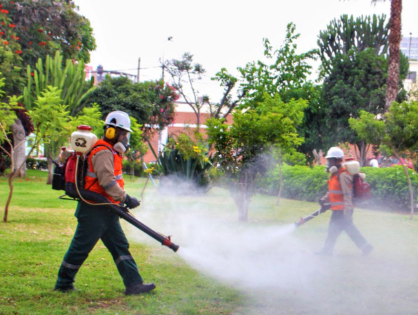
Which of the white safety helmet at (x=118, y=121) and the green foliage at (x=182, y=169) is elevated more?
the white safety helmet at (x=118, y=121)

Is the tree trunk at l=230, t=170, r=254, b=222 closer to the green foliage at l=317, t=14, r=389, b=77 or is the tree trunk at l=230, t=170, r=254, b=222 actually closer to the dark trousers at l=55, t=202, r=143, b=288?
the dark trousers at l=55, t=202, r=143, b=288

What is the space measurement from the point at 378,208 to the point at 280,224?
19.0 feet

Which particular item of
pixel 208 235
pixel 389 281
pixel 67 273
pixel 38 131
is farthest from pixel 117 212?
pixel 38 131

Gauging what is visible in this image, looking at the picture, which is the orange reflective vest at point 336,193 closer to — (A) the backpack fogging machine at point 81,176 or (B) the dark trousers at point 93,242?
(A) the backpack fogging machine at point 81,176

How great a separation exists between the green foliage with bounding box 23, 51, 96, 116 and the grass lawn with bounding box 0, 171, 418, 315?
1090 cm

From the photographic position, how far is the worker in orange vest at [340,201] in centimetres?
756

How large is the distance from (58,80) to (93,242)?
18437 mm

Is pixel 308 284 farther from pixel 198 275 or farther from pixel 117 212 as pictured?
pixel 117 212

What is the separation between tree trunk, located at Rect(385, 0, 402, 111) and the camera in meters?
17.7

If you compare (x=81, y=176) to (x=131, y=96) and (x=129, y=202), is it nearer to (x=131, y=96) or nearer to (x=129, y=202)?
(x=129, y=202)

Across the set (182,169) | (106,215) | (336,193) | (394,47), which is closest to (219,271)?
(106,215)

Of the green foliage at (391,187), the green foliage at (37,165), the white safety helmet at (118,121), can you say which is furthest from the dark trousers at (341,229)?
the green foliage at (37,165)

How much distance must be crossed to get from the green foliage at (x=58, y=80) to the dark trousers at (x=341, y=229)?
1624cm

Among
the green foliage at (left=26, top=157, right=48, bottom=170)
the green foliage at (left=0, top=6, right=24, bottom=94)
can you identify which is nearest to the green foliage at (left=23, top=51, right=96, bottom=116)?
the green foliage at (left=0, top=6, right=24, bottom=94)
